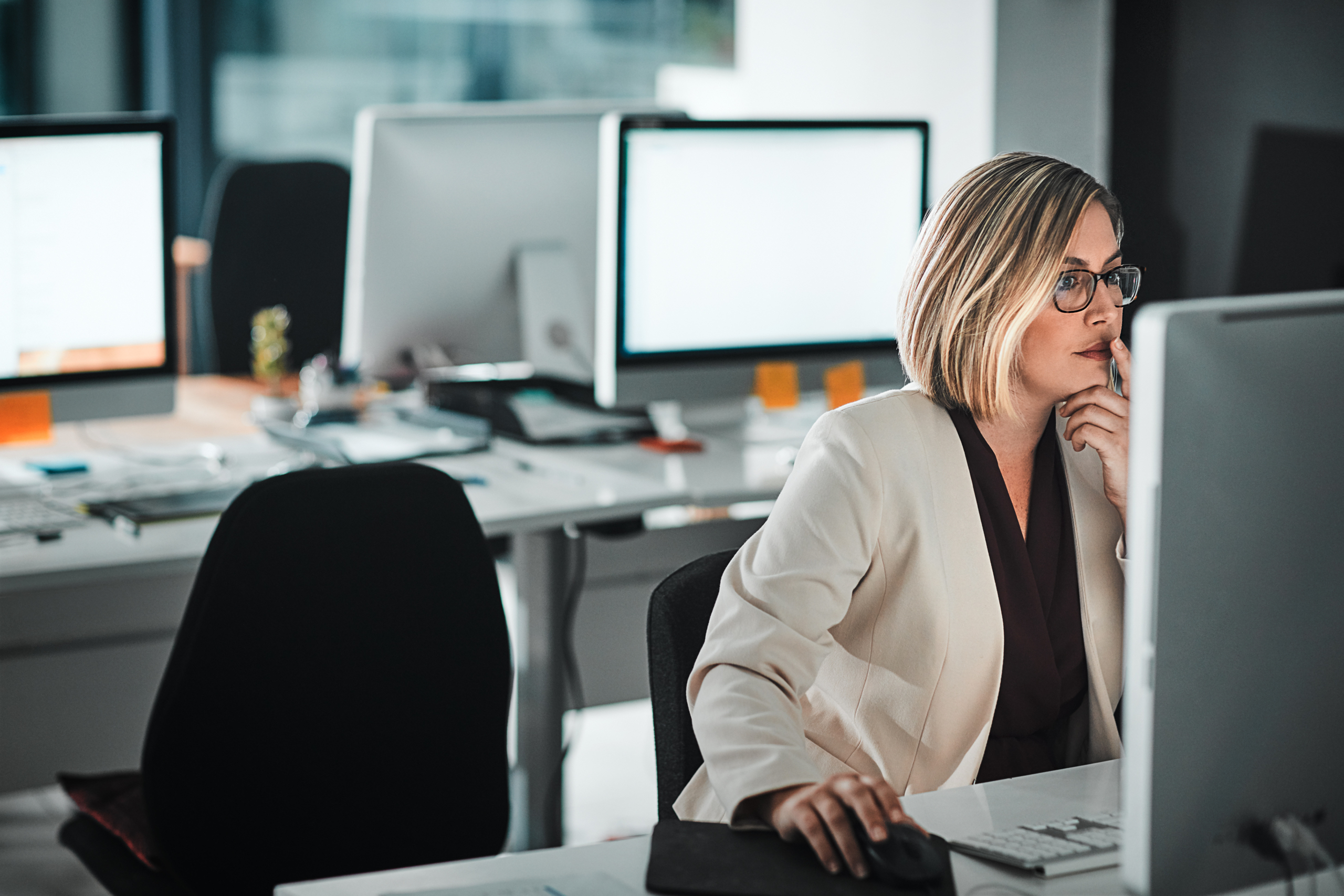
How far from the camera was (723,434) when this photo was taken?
269cm

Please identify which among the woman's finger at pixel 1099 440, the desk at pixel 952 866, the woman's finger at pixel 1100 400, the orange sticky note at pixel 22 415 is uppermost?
the woman's finger at pixel 1100 400

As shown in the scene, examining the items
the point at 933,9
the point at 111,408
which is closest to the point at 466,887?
the point at 111,408

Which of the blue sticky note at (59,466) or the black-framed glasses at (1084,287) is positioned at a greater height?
the black-framed glasses at (1084,287)

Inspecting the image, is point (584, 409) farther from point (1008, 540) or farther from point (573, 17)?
point (573, 17)

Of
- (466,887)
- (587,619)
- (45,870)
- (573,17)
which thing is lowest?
(45,870)

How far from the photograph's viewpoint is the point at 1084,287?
130 centimetres

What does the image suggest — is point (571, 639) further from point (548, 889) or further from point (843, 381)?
point (548, 889)

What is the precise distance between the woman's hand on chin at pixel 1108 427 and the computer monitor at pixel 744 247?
112 centimetres

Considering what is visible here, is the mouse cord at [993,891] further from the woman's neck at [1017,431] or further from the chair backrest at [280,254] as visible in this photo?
the chair backrest at [280,254]

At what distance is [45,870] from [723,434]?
144cm

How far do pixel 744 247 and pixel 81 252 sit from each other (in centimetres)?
108

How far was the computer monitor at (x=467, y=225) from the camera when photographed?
2.53 metres

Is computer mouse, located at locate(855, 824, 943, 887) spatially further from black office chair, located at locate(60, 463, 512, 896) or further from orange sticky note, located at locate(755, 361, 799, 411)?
orange sticky note, located at locate(755, 361, 799, 411)

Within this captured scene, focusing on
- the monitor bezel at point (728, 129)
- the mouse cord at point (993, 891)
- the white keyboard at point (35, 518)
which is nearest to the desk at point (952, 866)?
the mouse cord at point (993, 891)
